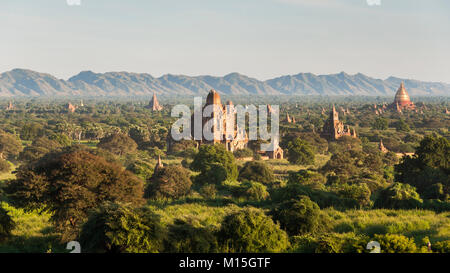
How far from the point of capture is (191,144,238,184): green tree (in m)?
40.2

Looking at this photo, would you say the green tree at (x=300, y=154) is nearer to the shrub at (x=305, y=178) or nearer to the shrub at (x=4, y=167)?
the shrub at (x=305, y=178)

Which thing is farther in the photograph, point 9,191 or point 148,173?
point 148,173

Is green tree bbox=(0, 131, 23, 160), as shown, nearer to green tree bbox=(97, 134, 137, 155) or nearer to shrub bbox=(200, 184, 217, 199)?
green tree bbox=(97, 134, 137, 155)

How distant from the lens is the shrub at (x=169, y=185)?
32281 millimetres

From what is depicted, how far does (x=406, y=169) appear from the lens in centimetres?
3656

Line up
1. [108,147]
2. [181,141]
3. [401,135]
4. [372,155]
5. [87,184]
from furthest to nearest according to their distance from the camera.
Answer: [401,135] < [181,141] < [108,147] < [372,155] < [87,184]

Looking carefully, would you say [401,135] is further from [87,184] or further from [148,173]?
[87,184]

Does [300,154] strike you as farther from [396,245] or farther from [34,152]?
[396,245]

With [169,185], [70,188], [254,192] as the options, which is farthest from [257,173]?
[70,188]

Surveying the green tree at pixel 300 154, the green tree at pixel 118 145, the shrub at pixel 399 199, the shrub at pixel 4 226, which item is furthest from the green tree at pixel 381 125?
the shrub at pixel 4 226

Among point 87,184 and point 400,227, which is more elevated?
point 87,184

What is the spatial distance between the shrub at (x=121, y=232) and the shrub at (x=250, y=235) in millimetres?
2894
